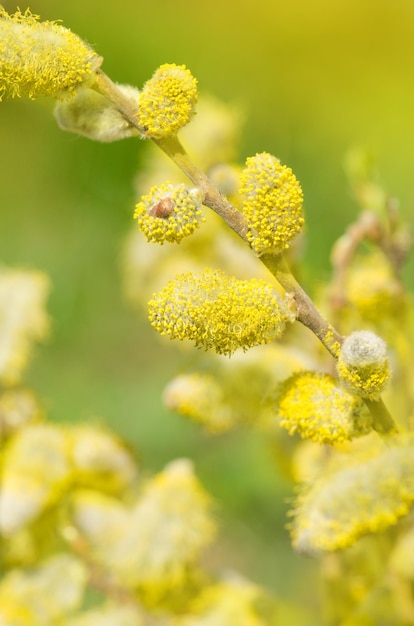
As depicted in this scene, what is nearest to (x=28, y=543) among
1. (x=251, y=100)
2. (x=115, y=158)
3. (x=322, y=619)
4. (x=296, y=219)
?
(x=322, y=619)

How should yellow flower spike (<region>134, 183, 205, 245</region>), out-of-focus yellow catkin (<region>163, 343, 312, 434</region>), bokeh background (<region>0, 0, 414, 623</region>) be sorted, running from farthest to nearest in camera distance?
1. bokeh background (<region>0, 0, 414, 623</region>)
2. out-of-focus yellow catkin (<region>163, 343, 312, 434</region>)
3. yellow flower spike (<region>134, 183, 205, 245</region>)

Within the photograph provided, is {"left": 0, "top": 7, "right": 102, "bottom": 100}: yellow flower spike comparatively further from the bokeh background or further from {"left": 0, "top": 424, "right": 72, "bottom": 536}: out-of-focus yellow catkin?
the bokeh background

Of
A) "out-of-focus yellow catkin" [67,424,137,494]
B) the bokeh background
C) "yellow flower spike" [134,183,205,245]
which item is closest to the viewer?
"yellow flower spike" [134,183,205,245]

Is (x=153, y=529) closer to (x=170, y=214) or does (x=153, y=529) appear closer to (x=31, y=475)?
(x=31, y=475)

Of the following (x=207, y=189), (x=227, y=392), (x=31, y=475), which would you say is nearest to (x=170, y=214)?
(x=207, y=189)

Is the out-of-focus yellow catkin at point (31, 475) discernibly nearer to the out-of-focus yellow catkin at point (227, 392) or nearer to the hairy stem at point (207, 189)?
the out-of-focus yellow catkin at point (227, 392)

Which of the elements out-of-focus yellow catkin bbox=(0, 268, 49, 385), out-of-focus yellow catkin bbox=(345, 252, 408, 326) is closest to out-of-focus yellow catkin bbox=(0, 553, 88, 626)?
out-of-focus yellow catkin bbox=(0, 268, 49, 385)

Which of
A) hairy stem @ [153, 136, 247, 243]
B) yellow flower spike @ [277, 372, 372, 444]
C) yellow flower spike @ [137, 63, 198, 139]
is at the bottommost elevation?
yellow flower spike @ [277, 372, 372, 444]
